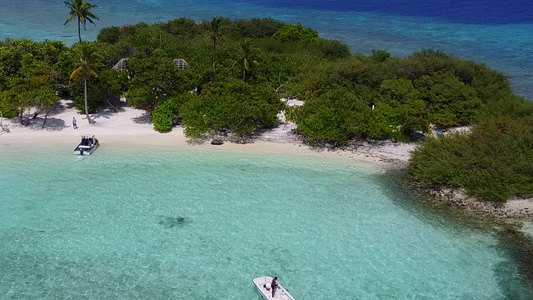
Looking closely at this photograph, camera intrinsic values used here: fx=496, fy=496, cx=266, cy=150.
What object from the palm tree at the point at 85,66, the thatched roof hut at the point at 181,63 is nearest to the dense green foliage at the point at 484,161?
the thatched roof hut at the point at 181,63

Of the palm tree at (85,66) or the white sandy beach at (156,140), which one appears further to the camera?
the palm tree at (85,66)

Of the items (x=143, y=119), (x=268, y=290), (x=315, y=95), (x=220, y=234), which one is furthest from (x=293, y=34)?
(x=268, y=290)

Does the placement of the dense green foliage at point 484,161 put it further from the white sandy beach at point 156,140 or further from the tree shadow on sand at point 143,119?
the tree shadow on sand at point 143,119

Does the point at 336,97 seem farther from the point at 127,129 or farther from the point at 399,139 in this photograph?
the point at 127,129

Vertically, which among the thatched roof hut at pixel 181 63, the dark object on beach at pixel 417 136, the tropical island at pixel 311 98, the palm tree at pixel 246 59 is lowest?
the dark object on beach at pixel 417 136

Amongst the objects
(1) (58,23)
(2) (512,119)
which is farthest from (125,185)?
(1) (58,23)
